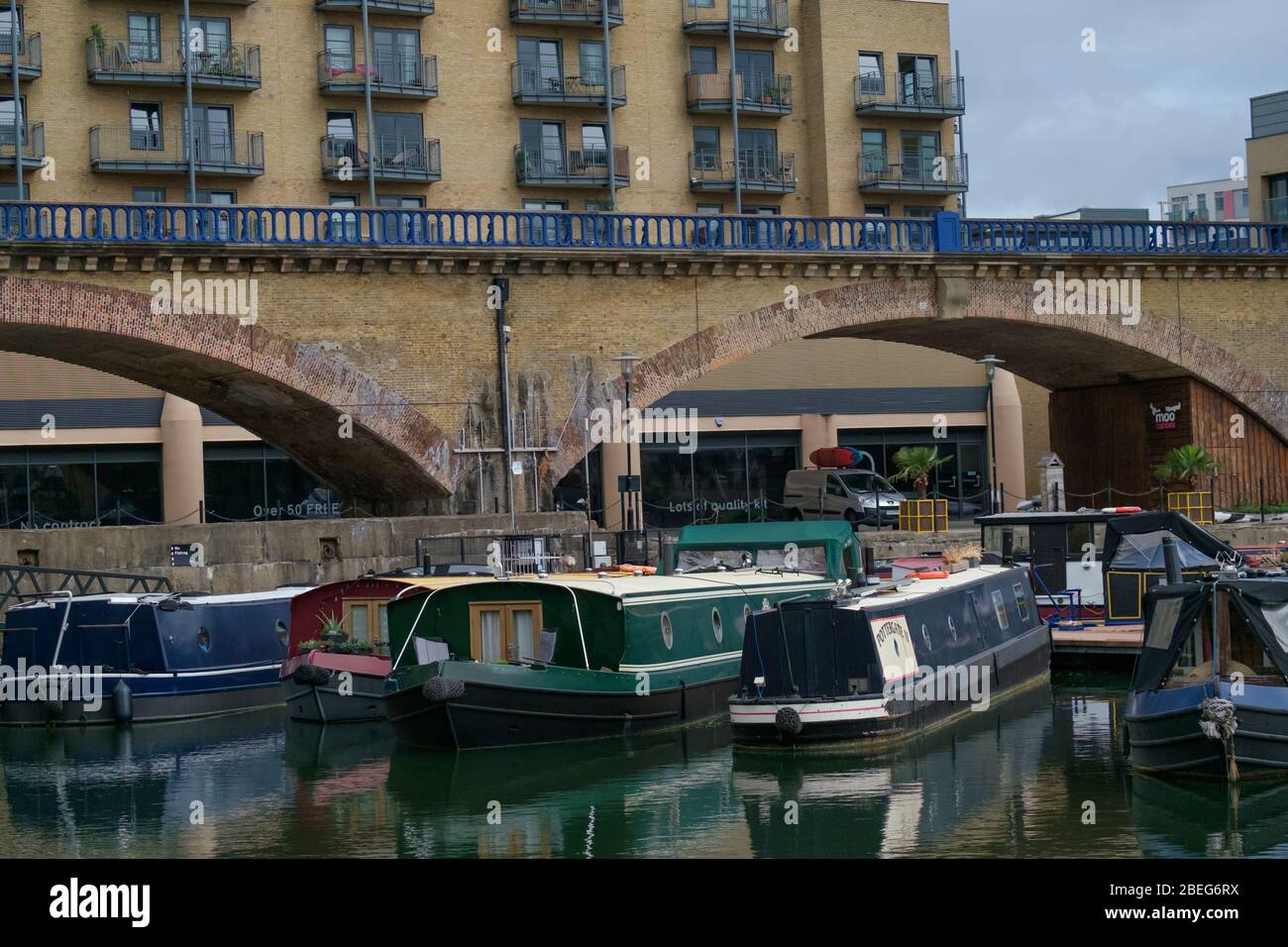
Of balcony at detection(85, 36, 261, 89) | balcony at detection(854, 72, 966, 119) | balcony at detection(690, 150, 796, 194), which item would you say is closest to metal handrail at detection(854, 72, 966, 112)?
balcony at detection(854, 72, 966, 119)

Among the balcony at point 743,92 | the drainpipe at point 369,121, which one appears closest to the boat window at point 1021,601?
the drainpipe at point 369,121

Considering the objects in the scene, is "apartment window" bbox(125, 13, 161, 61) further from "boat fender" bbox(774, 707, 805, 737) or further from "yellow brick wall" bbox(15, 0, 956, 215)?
"boat fender" bbox(774, 707, 805, 737)

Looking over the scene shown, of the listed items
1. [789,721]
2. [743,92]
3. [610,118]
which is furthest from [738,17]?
[789,721]

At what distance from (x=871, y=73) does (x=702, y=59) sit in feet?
18.8

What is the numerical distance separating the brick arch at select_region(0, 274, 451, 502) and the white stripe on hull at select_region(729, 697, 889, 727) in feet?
48.0

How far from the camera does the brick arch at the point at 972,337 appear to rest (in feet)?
118

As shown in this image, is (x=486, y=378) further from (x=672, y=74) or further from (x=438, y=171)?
(x=672, y=74)

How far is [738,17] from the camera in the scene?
2121 inches

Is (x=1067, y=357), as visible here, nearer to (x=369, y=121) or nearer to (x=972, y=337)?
(x=972, y=337)

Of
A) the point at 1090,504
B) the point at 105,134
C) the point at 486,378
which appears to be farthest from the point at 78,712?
the point at 1090,504

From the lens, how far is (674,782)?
19297mm

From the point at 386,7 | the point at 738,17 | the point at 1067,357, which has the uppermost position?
the point at 738,17

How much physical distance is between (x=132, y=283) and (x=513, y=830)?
1801 cm

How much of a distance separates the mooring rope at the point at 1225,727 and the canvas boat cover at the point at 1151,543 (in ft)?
34.4
